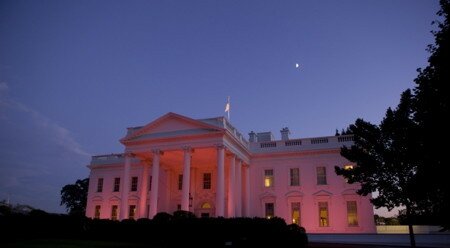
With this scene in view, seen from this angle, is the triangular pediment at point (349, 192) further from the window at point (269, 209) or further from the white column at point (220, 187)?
the white column at point (220, 187)

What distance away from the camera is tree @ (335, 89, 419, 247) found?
21438 millimetres

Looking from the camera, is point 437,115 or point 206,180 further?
point 206,180

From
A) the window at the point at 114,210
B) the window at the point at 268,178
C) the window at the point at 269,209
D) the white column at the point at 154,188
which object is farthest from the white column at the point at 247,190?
the window at the point at 114,210

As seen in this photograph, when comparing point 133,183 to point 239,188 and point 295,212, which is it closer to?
point 239,188

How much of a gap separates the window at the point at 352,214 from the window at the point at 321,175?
303 centimetres

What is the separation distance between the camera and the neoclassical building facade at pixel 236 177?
100ft

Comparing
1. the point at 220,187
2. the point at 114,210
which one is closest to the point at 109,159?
the point at 114,210

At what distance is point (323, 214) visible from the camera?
33.7m

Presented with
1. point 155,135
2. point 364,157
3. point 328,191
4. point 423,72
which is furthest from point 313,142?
point 423,72

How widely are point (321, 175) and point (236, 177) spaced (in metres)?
8.72

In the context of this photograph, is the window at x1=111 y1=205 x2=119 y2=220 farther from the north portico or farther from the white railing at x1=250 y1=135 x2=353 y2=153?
the white railing at x1=250 y1=135 x2=353 y2=153

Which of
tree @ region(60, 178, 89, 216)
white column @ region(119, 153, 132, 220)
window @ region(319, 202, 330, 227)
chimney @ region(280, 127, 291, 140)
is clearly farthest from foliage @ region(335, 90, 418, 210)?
tree @ region(60, 178, 89, 216)

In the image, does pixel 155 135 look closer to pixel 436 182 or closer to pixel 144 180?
pixel 144 180

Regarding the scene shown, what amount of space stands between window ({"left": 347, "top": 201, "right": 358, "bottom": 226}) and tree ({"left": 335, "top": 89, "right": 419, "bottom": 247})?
406 inches
